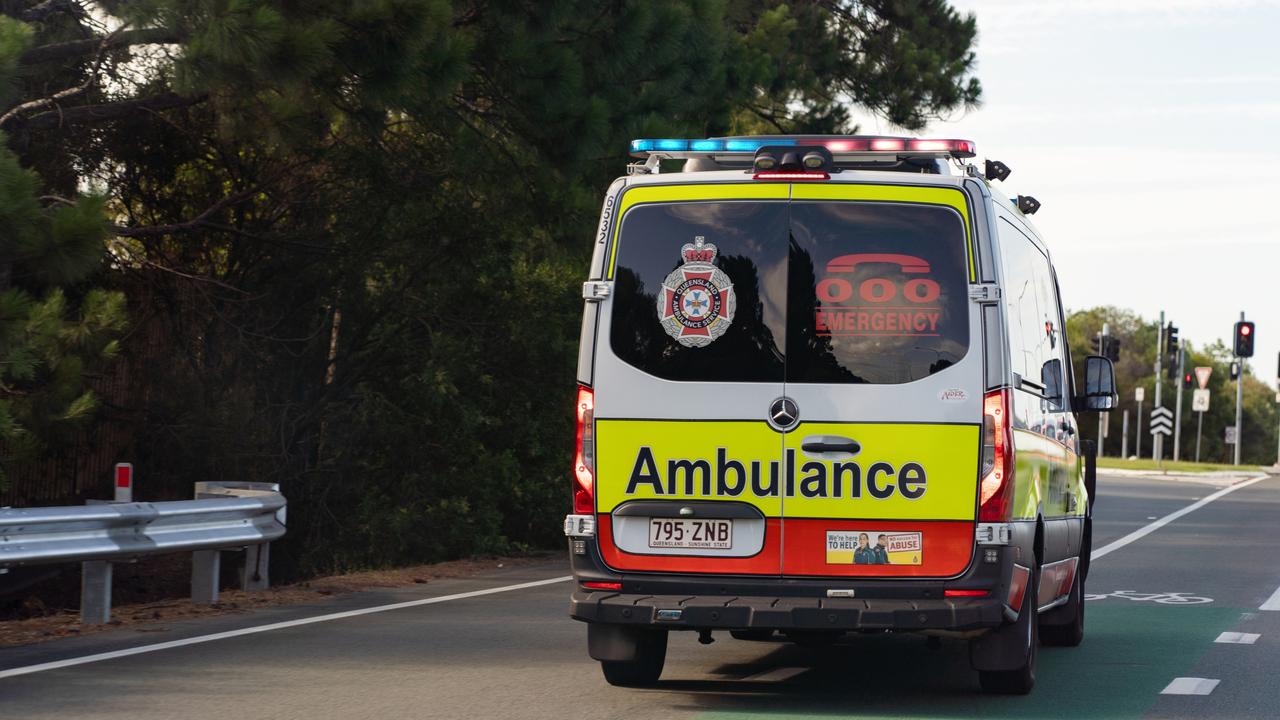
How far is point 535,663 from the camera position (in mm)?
9820

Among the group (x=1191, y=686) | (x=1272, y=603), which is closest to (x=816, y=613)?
(x=1191, y=686)

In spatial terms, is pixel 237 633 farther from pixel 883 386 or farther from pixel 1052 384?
pixel 1052 384

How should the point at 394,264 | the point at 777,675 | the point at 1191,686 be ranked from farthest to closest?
the point at 394,264
the point at 777,675
the point at 1191,686

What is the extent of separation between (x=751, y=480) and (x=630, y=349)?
0.86 meters

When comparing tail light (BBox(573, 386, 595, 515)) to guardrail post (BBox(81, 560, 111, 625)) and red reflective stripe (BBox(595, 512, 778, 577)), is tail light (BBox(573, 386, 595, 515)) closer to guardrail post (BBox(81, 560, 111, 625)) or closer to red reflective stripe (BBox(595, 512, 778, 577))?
red reflective stripe (BBox(595, 512, 778, 577))

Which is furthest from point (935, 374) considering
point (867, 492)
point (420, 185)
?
point (420, 185)

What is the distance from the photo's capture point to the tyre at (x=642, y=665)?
883 centimetres

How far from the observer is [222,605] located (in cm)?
1220

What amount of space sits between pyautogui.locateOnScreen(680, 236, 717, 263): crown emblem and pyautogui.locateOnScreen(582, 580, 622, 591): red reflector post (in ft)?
5.21

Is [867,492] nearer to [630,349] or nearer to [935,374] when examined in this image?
[935,374]

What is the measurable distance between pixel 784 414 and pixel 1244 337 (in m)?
54.5

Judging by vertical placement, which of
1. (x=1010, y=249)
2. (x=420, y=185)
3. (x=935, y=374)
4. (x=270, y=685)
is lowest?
(x=270, y=685)

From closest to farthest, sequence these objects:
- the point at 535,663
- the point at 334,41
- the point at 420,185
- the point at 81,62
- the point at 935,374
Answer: the point at 935,374 < the point at 535,663 < the point at 334,41 < the point at 81,62 < the point at 420,185

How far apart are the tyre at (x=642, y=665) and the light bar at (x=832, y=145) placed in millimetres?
2459
